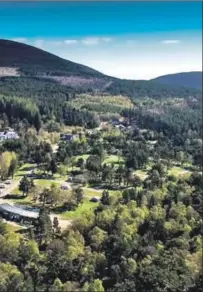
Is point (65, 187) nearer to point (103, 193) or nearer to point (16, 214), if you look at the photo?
point (103, 193)

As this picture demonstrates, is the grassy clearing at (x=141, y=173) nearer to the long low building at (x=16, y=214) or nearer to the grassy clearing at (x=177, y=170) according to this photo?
the grassy clearing at (x=177, y=170)

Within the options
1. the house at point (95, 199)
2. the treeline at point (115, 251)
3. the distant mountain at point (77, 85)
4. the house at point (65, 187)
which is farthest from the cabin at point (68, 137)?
the treeline at point (115, 251)

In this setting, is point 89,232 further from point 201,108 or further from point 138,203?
point 201,108

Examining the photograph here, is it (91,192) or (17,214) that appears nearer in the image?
(17,214)

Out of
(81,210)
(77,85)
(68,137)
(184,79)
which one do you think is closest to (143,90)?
(77,85)

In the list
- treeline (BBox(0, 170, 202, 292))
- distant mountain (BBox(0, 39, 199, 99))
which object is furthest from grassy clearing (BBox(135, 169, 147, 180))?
treeline (BBox(0, 170, 202, 292))

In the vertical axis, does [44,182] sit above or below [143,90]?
below
